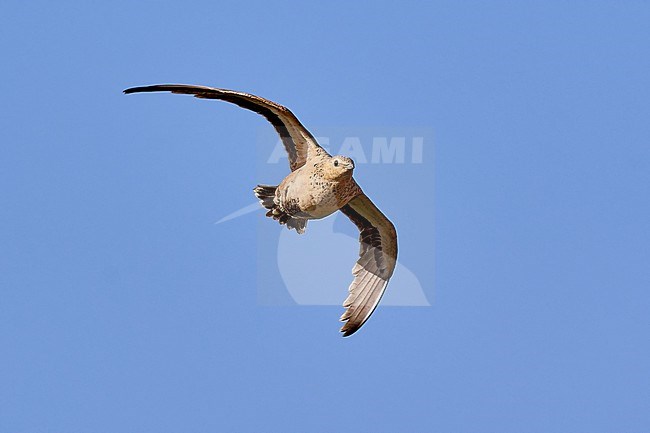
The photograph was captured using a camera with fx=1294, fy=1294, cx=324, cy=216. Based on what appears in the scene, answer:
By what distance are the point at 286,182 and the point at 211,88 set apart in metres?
2.76

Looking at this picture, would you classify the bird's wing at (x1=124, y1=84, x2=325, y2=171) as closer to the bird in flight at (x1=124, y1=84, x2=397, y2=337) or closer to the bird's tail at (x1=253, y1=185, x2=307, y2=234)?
the bird in flight at (x1=124, y1=84, x2=397, y2=337)

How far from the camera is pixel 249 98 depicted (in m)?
21.6

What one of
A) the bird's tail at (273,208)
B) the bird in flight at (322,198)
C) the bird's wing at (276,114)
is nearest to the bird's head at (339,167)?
the bird in flight at (322,198)

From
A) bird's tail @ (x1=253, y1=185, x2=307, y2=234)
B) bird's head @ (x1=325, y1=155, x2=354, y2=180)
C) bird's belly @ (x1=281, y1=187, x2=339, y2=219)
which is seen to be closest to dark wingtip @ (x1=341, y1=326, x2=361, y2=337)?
bird's tail @ (x1=253, y1=185, x2=307, y2=234)

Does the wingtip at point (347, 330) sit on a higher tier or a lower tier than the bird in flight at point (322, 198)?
lower

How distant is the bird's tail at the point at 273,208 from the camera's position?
23781 millimetres

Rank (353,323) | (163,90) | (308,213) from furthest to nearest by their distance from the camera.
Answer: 1. (353,323)
2. (308,213)
3. (163,90)

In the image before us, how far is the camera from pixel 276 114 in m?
22.2

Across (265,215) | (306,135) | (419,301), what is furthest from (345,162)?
(419,301)

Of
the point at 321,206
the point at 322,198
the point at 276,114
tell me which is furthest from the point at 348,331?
the point at 276,114

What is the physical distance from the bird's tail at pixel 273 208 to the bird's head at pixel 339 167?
2154mm

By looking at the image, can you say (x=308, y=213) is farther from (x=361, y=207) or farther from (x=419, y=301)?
(x=419, y=301)

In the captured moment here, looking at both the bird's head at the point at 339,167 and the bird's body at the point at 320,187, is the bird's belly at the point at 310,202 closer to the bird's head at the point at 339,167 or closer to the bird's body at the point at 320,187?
the bird's body at the point at 320,187

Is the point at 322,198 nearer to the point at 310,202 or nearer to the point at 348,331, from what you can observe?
the point at 310,202
